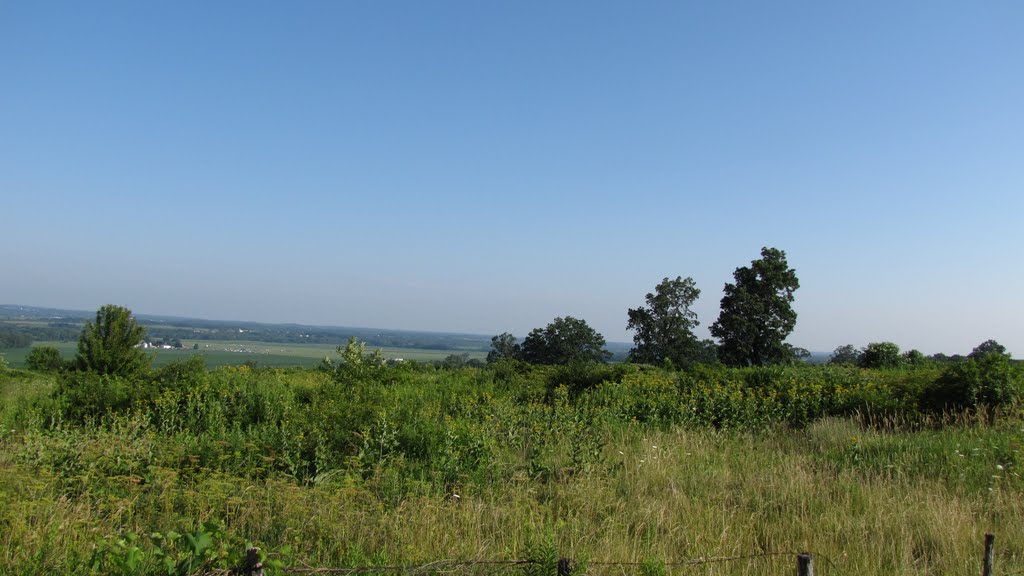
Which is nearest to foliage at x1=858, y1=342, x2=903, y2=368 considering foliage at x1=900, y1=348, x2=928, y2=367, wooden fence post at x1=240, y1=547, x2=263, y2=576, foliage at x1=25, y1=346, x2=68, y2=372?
foliage at x1=900, y1=348, x2=928, y2=367

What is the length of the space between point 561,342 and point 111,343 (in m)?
28.2

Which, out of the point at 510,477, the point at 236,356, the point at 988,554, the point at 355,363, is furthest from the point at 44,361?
the point at 236,356

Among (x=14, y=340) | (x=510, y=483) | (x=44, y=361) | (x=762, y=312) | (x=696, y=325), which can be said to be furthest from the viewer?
(x=14, y=340)

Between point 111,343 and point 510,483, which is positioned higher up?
point 111,343

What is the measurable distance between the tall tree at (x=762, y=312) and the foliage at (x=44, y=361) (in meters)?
26.3

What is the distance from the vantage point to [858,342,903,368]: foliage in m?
19.3

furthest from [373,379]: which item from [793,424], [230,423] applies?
[793,424]

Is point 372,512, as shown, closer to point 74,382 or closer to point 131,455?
point 131,455

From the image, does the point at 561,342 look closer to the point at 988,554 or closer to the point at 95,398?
the point at 95,398

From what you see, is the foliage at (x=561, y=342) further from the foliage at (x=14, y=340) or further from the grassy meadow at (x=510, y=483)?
the foliage at (x=14, y=340)

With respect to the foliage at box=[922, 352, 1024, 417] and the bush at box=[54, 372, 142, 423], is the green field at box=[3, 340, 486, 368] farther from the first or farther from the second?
the foliage at box=[922, 352, 1024, 417]

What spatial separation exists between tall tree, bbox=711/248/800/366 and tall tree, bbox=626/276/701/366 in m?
6.75

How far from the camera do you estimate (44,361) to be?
797 inches

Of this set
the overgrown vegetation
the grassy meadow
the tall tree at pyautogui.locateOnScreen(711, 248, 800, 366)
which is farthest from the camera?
the tall tree at pyautogui.locateOnScreen(711, 248, 800, 366)
